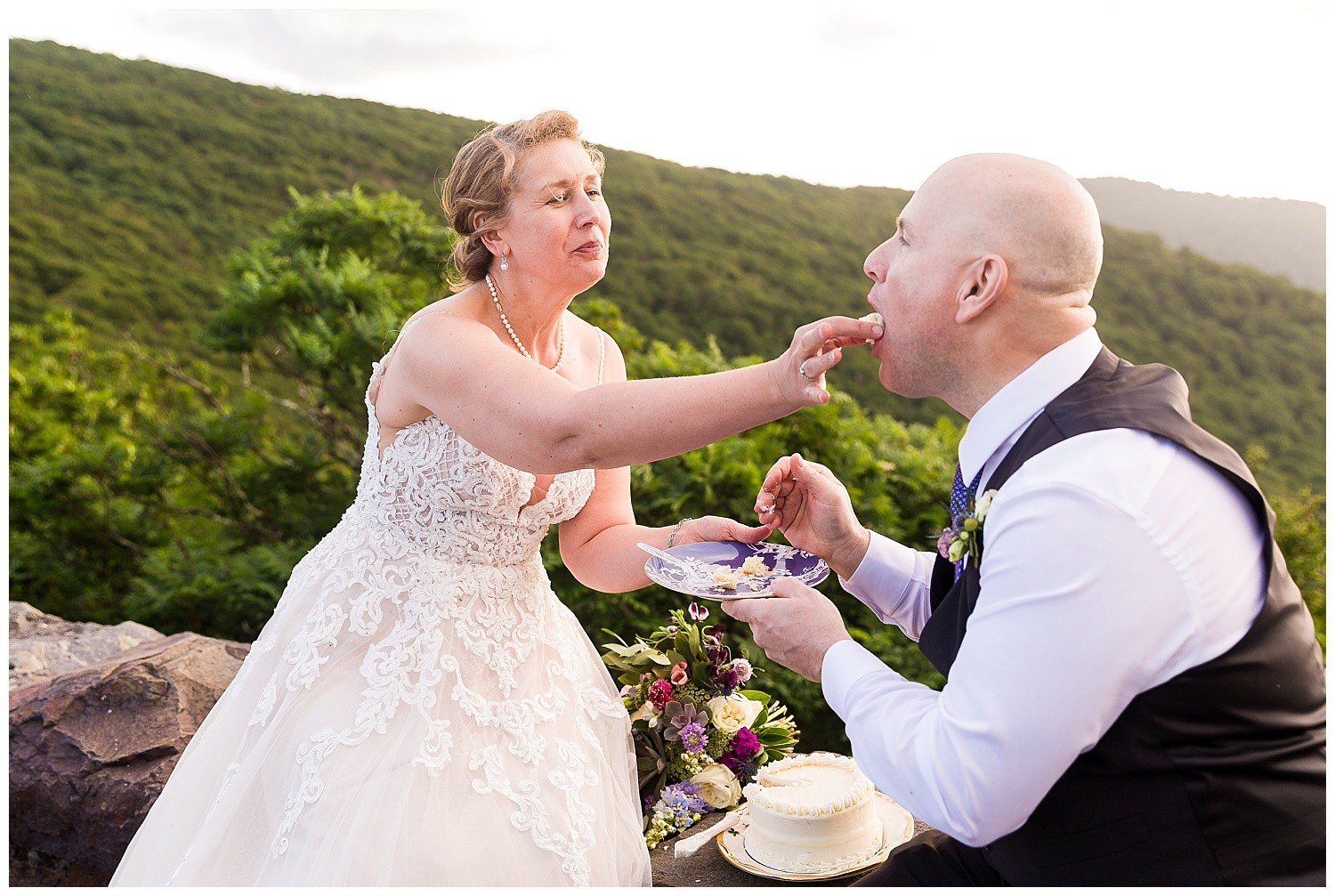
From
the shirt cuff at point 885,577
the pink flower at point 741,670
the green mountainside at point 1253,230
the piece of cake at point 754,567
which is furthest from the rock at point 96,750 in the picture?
the green mountainside at point 1253,230

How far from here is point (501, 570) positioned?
332 centimetres

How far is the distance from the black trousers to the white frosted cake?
42cm

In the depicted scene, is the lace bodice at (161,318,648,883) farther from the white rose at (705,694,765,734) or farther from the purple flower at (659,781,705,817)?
the white rose at (705,694,765,734)

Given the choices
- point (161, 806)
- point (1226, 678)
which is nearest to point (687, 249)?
point (161, 806)

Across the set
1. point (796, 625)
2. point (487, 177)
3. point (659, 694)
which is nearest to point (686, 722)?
point (659, 694)

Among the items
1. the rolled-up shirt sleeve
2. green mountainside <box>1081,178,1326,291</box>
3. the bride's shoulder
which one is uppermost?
green mountainside <box>1081,178,1326,291</box>

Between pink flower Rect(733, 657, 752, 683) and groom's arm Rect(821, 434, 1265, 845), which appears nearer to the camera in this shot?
groom's arm Rect(821, 434, 1265, 845)

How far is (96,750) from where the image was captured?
14.1ft

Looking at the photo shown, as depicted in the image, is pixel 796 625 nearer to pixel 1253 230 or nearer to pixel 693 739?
pixel 693 739

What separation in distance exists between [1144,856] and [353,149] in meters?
11.8

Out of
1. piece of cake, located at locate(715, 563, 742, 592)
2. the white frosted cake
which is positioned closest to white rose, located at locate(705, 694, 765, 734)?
the white frosted cake

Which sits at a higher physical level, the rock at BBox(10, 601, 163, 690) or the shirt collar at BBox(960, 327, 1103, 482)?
the shirt collar at BBox(960, 327, 1103, 482)

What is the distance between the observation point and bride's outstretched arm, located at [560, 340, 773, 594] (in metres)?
3.35

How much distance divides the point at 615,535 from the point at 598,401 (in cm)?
92
